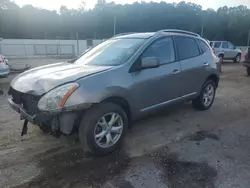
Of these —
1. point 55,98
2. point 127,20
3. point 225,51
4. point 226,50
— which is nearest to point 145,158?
point 55,98

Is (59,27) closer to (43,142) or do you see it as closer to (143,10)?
(143,10)

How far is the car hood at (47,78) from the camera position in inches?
129

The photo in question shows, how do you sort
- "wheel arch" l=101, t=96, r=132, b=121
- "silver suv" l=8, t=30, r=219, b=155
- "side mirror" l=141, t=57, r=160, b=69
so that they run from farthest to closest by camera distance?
1. "side mirror" l=141, t=57, r=160, b=69
2. "wheel arch" l=101, t=96, r=132, b=121
3. "silver suv" l=8, t=30, r=219, b=155

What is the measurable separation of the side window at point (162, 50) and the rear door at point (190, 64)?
21 cm

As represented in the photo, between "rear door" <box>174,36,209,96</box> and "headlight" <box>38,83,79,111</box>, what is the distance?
97.7 inches

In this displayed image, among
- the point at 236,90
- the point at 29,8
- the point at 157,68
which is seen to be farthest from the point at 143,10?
the point at 157,68

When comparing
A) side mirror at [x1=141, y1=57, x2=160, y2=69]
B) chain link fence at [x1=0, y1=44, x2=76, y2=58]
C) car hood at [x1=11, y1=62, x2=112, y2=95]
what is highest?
side mirror at [x1=141, y1=57, x2=160, y2=69]

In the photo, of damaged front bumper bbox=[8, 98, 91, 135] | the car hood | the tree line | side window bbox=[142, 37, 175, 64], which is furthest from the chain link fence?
damaged front bumper bbox=[8, 98, 91, 135]

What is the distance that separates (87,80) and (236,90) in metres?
6.87

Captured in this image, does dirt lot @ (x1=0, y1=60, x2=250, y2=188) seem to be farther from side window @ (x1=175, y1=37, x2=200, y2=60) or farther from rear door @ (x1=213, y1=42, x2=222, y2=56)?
rear door @ (x1=213, y1=42, x2=222, y2=56)

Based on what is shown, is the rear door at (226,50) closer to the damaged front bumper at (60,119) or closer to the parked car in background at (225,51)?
the parked car in background at (225,51)

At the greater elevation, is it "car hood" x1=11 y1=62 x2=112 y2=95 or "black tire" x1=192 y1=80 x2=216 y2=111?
"car hood" x1=11 y1=62 x2=112 y2=95

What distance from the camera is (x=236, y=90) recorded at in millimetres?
8625

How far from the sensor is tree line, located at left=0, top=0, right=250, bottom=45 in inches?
1794
